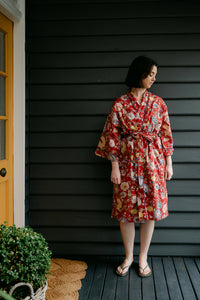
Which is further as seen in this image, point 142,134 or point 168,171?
point 168,171

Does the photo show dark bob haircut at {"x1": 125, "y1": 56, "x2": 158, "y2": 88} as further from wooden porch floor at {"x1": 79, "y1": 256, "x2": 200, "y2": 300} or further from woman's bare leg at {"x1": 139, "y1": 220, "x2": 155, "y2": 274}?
wooden porch floor at {"x1": 79, "y1": 256, "x2": 200, "y2": 300}

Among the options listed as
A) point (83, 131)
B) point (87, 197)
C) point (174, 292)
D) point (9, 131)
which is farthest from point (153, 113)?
point (174, 292)

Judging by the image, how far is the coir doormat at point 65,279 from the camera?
7.77ft

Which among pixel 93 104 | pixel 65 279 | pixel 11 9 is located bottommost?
pixel 65 279

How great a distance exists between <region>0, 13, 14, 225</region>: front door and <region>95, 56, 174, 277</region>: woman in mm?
827

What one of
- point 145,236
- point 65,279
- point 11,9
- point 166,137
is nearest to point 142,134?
point 166,137

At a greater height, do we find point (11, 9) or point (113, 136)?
point (11, 9)

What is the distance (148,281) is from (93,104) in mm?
1573

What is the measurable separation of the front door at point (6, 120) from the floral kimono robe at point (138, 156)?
0.83m

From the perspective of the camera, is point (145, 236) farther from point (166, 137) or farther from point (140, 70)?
point (140, 70)

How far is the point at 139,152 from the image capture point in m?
2.57

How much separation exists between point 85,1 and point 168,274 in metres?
2.48

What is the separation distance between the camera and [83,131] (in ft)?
9.79

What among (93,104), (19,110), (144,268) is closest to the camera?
(144,268)
